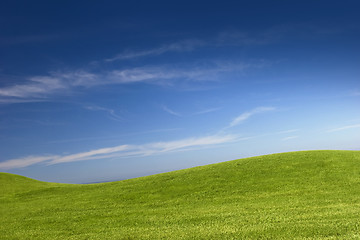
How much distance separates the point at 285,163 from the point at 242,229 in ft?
65.1

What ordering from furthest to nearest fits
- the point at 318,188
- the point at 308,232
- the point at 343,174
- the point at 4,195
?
the point at 4,195
the point at 343,174
the point at 318,188
the point at 308,232

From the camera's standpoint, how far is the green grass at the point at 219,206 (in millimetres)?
12680

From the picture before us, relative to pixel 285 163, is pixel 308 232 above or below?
below

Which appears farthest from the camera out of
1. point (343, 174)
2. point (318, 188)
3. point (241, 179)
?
point (241, 179)

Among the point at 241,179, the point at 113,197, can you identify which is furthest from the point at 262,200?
the point at 113,197

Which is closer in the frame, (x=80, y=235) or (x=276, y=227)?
(x=276, y=227)

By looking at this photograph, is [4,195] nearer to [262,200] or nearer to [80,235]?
[80,235]

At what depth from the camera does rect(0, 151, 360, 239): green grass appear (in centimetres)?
1268

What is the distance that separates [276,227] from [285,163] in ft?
63.1

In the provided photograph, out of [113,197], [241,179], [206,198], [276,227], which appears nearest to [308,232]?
[276,227]

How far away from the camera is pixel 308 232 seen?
442 inches

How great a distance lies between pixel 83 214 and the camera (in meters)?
19.8

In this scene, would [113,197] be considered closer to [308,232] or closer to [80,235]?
[80,235]

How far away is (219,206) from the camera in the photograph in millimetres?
18578
